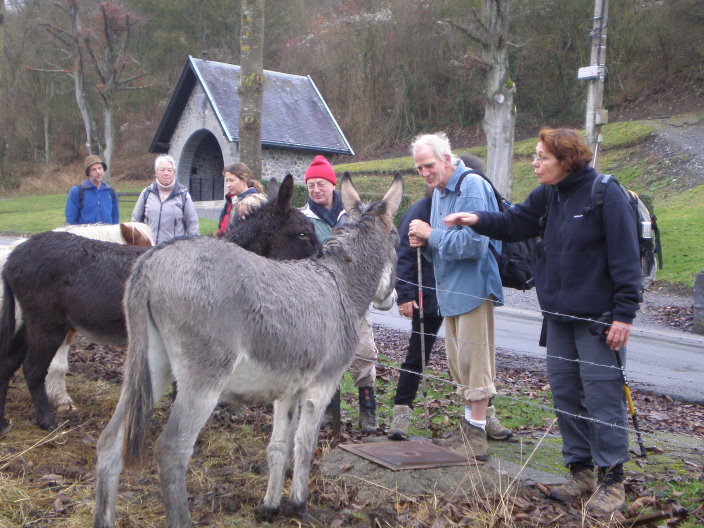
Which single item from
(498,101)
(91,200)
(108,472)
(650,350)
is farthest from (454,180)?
(498,101)

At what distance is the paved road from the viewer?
27.9 feet

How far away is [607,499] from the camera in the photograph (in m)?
4.26

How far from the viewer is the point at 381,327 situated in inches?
458

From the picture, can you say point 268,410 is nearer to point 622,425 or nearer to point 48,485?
point 48,485

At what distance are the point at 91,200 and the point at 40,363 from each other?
3624mm

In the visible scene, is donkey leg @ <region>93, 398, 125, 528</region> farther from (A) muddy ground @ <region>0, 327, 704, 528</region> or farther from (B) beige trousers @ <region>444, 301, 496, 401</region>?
(B) beige trousers @ <region>444, 301, 496, 401</region>

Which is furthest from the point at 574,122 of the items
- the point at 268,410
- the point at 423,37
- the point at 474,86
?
the point at 268,410

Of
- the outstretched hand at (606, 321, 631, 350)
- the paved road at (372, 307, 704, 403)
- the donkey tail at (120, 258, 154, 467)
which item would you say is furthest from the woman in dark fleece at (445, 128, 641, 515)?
the paved road at (372, 307, 704, 403)

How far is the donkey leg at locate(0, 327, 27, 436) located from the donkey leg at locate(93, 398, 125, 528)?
2.40 m

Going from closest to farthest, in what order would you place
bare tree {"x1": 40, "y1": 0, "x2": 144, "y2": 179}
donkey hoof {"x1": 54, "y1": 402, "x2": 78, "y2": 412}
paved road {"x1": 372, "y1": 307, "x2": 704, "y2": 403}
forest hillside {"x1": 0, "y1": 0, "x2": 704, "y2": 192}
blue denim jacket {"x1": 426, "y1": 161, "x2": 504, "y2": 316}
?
blue denim jacket {"x1": 426, "y1": 161, "x2": 504, "y2": 316} → donkey hoof {"x1": 54, "y1": 402, "x2": 78, "y2": 412} → paved road {"x1": 372, "y1": 307, "x2": 704, "y2": 403} → forest hillside {"x1": 0, "y1": 0, "x2": 704, "y2": 192} → bare tree {"x1": 40, "y1": 0, "x2": 144, "y2": 179}

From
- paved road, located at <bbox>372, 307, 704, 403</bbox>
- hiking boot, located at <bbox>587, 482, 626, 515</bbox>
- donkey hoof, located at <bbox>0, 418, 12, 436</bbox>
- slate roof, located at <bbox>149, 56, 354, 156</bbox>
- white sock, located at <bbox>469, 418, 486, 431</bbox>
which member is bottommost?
paved road, located at <bbox>372, 307, 704, 403</bbox>

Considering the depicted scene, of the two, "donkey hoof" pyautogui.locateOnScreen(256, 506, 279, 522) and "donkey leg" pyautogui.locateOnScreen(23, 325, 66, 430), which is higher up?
"donkey leg" pyautogui.locateOnScreen(23, 325, 66, 430)

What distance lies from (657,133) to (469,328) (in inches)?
1143

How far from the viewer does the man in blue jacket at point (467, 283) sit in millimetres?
5090
